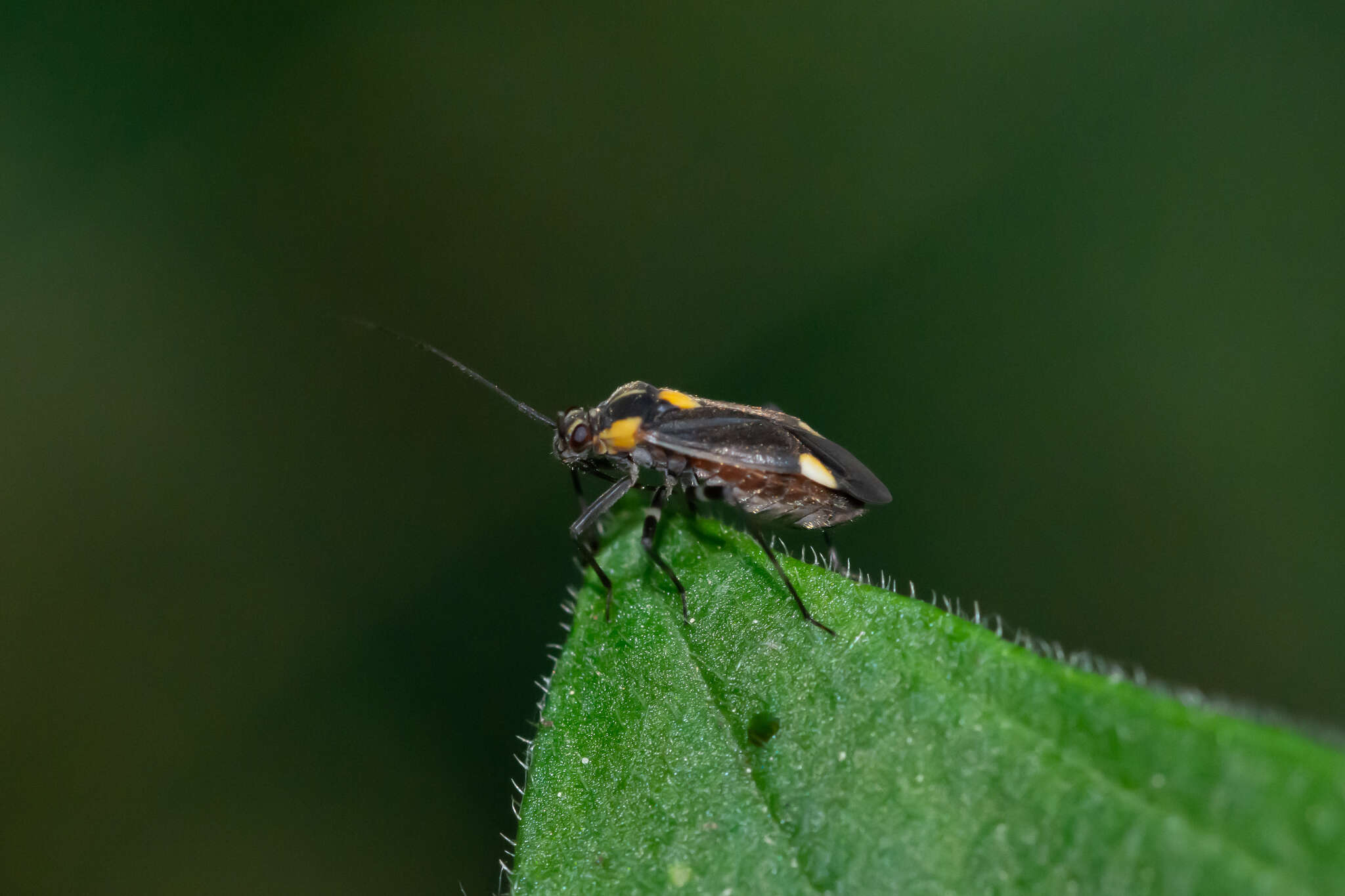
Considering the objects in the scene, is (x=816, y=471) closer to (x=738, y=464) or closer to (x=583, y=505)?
(x=738, y=464)

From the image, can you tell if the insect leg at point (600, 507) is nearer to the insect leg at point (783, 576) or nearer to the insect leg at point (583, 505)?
the insect leg at point (583, 505)

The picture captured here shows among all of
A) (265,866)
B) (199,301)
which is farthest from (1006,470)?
(199,301)

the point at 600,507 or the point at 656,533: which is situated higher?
the point at 600,507

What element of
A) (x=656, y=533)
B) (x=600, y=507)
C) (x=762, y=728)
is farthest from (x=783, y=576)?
(x=600, y=507)

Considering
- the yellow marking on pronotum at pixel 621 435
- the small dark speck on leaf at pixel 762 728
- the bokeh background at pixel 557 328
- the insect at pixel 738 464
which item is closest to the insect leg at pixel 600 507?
the insect at pixel 738 464

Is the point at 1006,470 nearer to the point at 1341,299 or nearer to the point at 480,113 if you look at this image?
the point at 1341,299

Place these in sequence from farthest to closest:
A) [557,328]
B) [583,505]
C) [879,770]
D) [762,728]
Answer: [557,328]
[583,505]
[762,728]
[879,770]

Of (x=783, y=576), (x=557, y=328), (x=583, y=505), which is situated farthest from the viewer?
(x=557, y=328)
